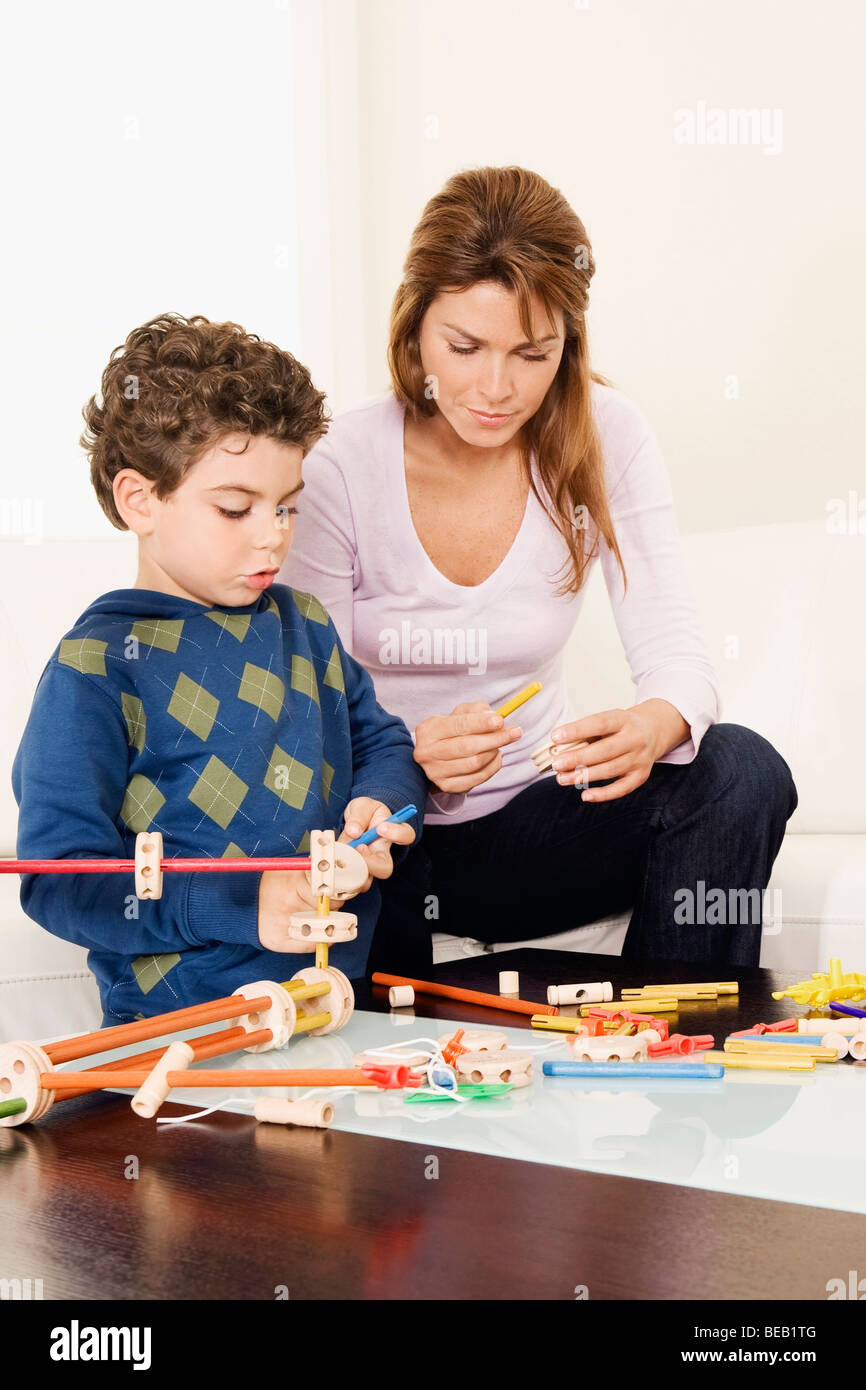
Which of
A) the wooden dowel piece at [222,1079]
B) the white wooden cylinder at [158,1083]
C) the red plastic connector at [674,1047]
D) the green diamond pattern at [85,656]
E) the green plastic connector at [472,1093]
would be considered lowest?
the red plastic connector at [674,1047]

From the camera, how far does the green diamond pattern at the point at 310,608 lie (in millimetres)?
1459

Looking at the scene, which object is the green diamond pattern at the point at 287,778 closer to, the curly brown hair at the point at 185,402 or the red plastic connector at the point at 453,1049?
the curly brown hair at the point at 185,402

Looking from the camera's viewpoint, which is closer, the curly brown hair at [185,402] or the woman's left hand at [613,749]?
the curly brown hair at [185,402]

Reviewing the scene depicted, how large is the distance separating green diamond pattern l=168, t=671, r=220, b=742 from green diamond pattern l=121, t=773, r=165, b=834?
2.5 inches

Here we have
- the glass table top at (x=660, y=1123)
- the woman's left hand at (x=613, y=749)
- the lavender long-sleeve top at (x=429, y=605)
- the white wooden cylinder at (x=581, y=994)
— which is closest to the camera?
the glass table top at (x=660, y=1123)

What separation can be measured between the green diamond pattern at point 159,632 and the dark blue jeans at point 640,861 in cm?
40

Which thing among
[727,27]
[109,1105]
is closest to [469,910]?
[109,1105]

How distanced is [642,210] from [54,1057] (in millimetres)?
2268

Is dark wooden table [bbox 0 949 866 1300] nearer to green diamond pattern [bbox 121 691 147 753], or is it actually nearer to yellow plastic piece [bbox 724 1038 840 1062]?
yellow plastic piece [bbox 724 1038 840 1062]

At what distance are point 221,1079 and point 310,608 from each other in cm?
70

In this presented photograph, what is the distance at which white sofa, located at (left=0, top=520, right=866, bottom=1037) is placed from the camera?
5.69 ft

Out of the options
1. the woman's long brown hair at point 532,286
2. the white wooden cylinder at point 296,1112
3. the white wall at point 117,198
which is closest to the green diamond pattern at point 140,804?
the white wooden cylinder at point 296,1112

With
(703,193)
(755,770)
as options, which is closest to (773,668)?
(755,770)

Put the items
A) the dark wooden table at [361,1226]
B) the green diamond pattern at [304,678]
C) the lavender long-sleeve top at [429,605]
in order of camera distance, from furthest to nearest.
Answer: the lavender long-sleeve top at [429,605] → the green diamond pattern at [304,678] → the dark wooden table at [361,1226]
